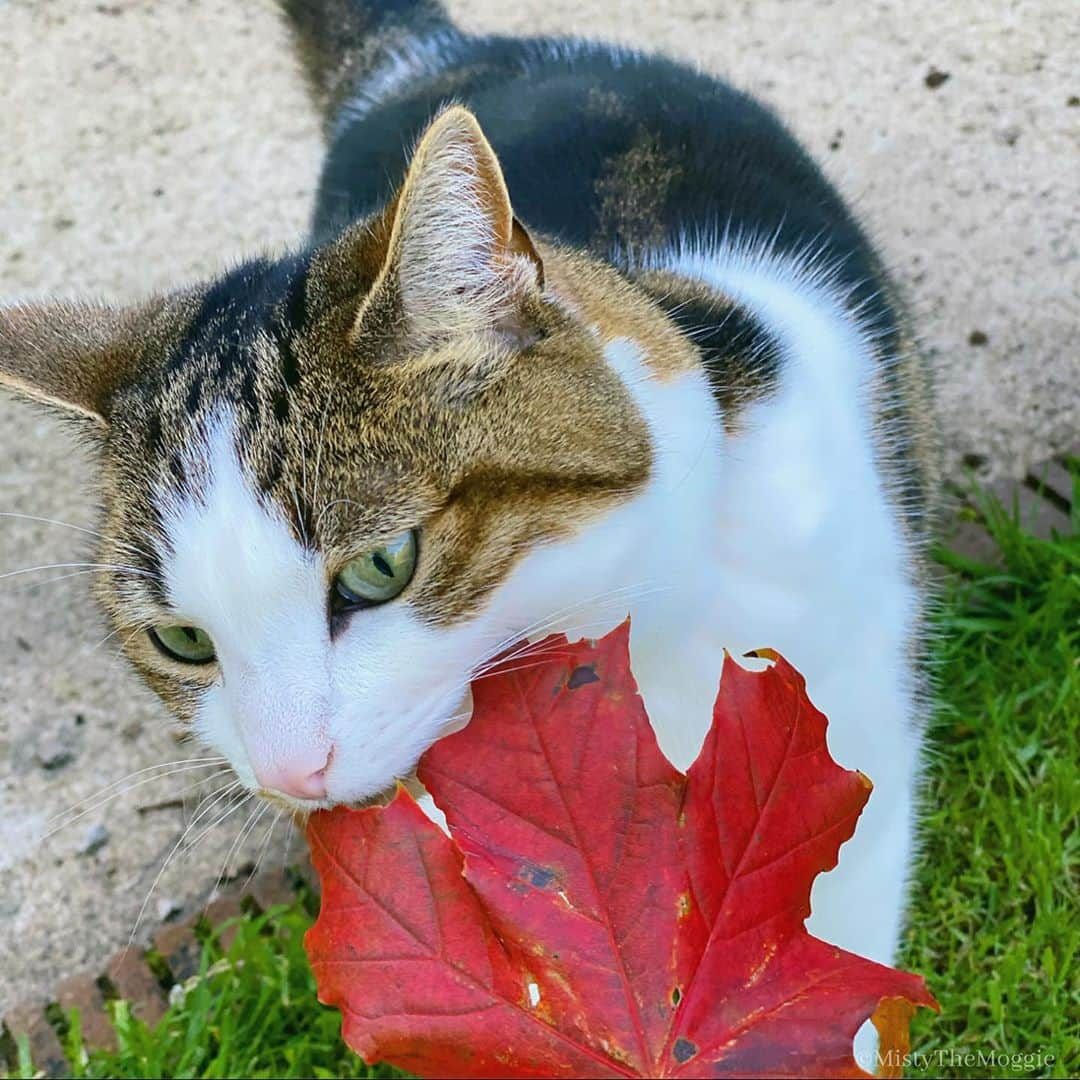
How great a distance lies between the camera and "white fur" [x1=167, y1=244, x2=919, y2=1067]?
1001 mm

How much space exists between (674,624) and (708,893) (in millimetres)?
621

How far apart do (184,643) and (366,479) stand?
0.85 feet

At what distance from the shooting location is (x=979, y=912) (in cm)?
169

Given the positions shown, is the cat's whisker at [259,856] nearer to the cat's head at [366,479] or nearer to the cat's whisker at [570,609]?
the cat's head at [366,479]

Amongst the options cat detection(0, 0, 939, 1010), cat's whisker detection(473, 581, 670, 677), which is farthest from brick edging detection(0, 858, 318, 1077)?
cat's whisker detection(473, 581, 670, 677)

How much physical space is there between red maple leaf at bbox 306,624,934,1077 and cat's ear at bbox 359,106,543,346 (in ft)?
1.58

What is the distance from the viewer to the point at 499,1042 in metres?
0.59

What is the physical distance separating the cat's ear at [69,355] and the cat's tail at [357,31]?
46.2 inches

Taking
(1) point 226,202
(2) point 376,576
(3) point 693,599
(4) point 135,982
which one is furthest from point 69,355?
(1) point 226,202

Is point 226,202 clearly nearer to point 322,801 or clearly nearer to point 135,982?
point 135,982

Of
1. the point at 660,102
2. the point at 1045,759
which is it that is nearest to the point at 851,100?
the point at 660,102

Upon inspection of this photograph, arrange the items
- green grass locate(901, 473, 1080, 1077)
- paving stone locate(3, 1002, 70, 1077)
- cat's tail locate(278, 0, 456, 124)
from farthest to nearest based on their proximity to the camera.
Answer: cat's tail locate(278, 0, 456, 124) < paving stone locate(3, 1002, 70, 1077) < green grass locate(901, 473, 1080, 1077)

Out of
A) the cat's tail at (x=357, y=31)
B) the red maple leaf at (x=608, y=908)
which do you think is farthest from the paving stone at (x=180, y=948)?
the cat's tail at (x=357, y=31)

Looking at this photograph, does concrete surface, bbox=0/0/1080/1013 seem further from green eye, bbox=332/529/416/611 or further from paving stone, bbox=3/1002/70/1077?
green eye, bbox=332/529/416/611
